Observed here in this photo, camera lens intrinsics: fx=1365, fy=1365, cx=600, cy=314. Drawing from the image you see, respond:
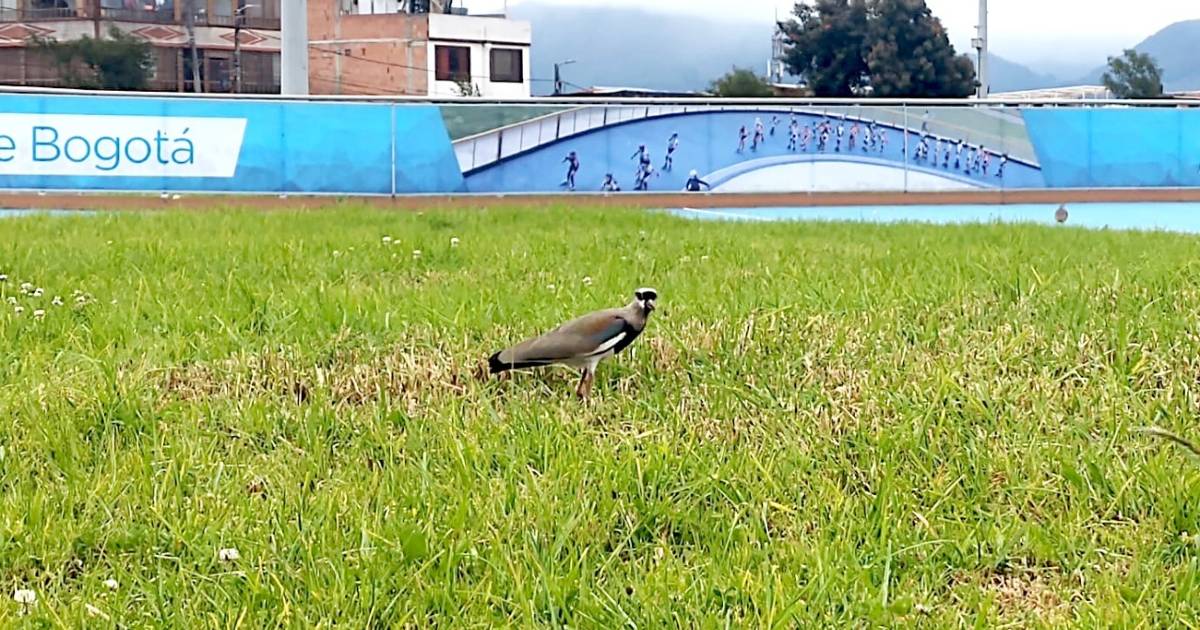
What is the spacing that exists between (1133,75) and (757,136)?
42.3 m

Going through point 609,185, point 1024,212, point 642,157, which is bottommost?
point 1024,212

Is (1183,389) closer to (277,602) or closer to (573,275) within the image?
(277,602)

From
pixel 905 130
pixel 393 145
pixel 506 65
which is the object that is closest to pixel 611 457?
pixel 393 145

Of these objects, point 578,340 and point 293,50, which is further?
point 293,50

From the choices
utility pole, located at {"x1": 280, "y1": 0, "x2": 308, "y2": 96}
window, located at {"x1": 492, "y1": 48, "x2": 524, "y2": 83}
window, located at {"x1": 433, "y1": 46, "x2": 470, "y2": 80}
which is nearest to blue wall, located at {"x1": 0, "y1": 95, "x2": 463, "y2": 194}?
utility pole, located at {"x1": 280, "y1": 0, "x2": 308, "y2": 96}

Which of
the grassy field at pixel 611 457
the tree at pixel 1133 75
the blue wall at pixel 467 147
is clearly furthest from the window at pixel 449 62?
the grassy field at pixel 611 457

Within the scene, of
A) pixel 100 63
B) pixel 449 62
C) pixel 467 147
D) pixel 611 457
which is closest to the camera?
pixel 611 457

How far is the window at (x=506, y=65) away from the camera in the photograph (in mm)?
43844

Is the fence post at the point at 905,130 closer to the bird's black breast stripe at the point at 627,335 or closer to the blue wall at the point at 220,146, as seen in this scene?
the blue wall at the point at 220,146

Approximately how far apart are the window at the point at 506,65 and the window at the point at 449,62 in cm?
127

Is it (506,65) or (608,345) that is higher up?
(506,65)

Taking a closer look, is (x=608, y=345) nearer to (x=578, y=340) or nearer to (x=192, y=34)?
(x=578, y=340)

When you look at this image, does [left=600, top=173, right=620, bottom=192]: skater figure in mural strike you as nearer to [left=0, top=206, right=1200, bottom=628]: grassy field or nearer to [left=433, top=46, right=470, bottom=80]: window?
[left=0, top=206, right=1200, bottom=628]: grassy field

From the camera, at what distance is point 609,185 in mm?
15438
